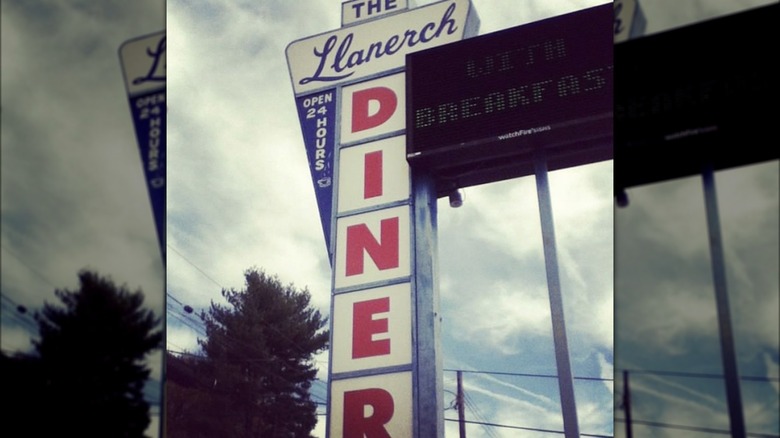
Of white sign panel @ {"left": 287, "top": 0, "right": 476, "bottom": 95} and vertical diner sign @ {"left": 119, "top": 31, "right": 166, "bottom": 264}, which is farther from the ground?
white sign panel @ {"left": 287, "top": 0, "right": 476, "bottom": 95}

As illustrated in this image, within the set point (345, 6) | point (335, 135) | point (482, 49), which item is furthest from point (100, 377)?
point (345, 6)

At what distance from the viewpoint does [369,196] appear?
610 centimetres

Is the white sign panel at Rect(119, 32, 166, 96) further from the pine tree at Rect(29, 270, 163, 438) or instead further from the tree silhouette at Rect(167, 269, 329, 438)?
the tree silhouette at Rect(167, 269, 329, 438)

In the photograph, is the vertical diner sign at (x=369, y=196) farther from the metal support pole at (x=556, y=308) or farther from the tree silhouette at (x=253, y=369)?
the tree silhouette at (x=253, y=369)

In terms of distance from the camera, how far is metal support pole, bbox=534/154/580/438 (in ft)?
15.4

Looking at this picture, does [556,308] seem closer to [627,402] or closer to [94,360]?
[627,402]

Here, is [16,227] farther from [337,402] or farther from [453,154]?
[337,402]

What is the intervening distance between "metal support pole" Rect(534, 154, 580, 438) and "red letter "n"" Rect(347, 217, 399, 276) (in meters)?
1.19

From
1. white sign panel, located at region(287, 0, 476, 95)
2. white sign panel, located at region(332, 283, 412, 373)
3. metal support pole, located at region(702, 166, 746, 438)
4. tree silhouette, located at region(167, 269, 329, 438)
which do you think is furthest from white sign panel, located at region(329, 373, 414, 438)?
tree silhouette, located at region(167, 269, 329, 438)

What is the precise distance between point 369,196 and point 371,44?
1567 mm

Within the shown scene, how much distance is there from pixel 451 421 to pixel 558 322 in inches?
368

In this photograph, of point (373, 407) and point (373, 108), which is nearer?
point (373, 407)

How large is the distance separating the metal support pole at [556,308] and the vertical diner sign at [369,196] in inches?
36.8

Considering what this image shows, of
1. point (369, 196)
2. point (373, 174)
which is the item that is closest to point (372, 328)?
point (369, 196)
